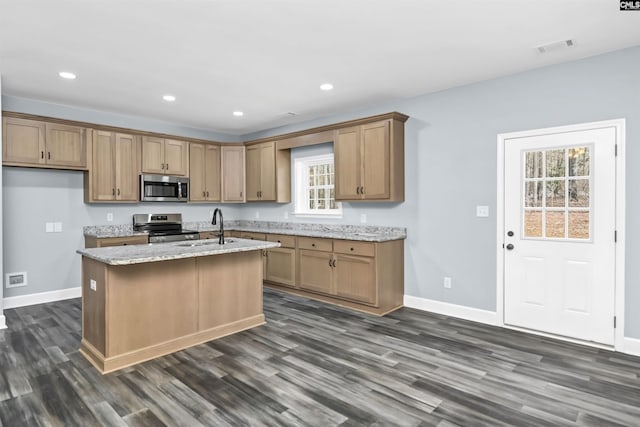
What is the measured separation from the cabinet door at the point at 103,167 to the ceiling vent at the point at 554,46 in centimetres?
524

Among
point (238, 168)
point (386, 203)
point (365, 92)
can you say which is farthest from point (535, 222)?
point (238, 168)

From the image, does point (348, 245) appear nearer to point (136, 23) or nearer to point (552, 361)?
point (552, 361)

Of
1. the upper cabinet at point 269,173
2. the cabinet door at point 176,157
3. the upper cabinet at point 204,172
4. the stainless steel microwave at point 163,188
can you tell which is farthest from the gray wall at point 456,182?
the upper cabinet at point 204,172

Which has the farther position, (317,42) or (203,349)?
(203,349)

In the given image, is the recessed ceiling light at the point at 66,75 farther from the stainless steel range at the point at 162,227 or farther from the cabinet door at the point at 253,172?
the cabinet door at the point at 253,172

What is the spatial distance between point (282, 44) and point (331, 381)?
2735 mm

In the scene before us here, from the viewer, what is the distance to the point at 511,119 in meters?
3.82

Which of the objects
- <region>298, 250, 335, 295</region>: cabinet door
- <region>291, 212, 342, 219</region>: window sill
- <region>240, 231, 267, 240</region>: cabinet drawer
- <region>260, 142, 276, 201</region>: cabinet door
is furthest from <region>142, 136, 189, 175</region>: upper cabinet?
<region>298, 250, 335, 295</region>: cabinet door

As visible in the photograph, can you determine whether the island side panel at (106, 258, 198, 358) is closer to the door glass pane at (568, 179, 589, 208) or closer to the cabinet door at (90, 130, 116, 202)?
the cabinet door at (90, 130, 116, 202)

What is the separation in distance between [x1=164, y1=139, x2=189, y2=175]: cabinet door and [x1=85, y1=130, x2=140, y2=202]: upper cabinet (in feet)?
1.46

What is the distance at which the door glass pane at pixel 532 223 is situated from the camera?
12.1 feet

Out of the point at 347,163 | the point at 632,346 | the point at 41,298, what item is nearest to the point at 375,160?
the point at 347,163

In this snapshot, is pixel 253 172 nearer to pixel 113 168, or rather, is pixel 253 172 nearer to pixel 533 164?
pixel 113 168

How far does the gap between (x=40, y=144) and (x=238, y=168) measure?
9.34 feet
